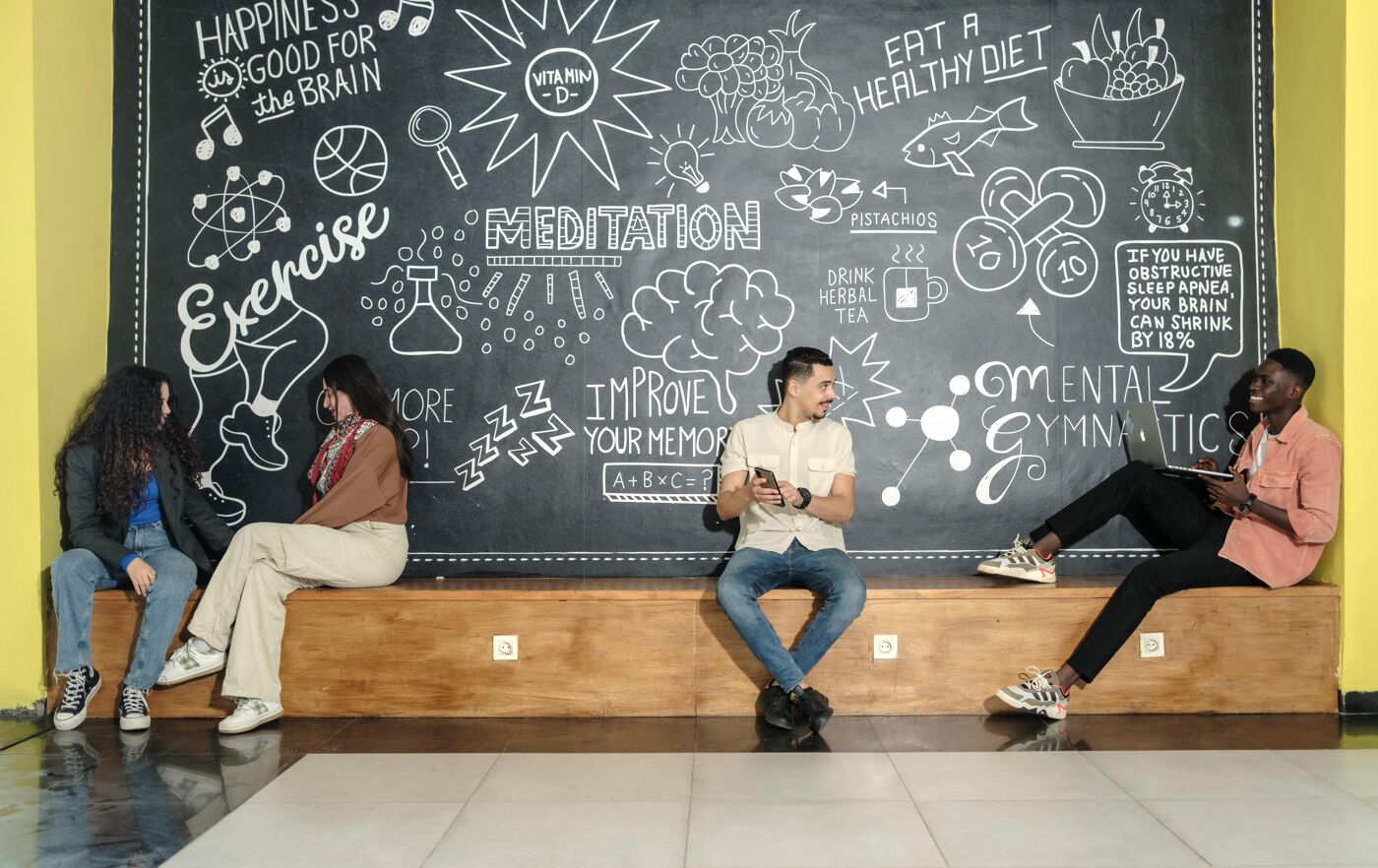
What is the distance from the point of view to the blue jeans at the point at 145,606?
12.9 feet

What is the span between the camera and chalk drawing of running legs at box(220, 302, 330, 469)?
466 cm

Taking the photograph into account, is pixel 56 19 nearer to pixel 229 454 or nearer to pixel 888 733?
pixel 229 454

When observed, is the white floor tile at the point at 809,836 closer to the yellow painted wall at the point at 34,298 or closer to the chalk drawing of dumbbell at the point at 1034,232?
the chalk drawing of dumbbell at the point at 1034,232

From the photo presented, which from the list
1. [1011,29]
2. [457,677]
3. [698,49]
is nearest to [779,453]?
[457,677]

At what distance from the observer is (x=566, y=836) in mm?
2852

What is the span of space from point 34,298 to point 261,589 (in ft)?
4.70

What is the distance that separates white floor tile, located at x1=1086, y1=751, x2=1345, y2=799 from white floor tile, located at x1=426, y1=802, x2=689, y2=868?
1355 mm

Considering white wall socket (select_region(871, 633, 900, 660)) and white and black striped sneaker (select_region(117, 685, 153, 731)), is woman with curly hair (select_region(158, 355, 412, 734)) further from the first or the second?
white wall socket (select_region(871, 633, 900, 660))

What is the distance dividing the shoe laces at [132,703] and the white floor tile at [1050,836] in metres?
2.71

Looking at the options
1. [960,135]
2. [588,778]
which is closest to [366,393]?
[588,778]

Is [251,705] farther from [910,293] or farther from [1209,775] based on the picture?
[1209,775]

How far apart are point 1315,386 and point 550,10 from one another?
11.3ft

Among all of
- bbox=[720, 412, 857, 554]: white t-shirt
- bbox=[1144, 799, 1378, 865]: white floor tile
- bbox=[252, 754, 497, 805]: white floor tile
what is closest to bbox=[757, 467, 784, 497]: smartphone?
bbox=[720, 412, 857, 554]: white t-shirt

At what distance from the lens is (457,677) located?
161 inches
